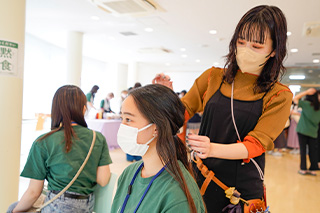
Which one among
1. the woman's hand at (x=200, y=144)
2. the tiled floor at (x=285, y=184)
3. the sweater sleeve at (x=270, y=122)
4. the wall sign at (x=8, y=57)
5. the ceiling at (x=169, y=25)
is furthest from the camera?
the ceiling at (x=169, y=25)

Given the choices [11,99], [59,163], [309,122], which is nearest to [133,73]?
[309,122]

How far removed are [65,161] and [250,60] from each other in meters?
1.19

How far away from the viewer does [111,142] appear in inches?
225

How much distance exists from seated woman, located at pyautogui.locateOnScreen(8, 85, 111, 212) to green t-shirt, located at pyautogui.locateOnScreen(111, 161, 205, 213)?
0.61 metres

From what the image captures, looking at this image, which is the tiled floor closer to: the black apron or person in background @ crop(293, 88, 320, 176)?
person in background @ crop(293, 88, 320, 176)

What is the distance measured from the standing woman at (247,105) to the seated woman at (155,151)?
130 mm

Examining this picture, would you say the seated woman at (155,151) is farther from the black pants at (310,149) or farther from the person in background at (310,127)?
the black pants at (310,149)

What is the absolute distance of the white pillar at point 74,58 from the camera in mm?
6523

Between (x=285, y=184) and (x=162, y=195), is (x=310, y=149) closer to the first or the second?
(x=285, y=184)

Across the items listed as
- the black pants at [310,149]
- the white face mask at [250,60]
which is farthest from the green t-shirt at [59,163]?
the black pants at [310,149]

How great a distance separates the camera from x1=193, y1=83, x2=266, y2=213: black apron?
1.00m

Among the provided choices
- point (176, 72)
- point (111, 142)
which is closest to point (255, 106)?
point (111, 142)

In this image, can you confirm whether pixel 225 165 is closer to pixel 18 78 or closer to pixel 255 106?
pixel 255 106

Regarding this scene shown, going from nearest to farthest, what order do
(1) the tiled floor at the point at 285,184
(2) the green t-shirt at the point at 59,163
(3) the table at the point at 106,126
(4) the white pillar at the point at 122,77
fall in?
(2) the green t-shirt at the point at 59,163 < (1) the tiled floor at the point at 285,184 < (3) the table at the point at 106,126 < (4) the white pillar at the point at 122,77
